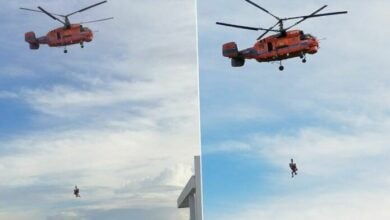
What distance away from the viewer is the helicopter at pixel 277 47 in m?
7.51

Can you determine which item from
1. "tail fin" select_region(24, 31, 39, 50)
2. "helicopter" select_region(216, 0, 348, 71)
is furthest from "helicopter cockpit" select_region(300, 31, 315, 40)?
"tail fin" select_region(24, 31, 39, 50)

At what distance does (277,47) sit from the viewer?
7711 mm

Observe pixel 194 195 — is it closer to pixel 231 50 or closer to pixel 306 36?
pixel 231 50

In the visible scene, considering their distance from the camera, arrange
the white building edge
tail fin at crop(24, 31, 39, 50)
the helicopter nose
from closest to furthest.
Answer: the white building edge < the helicopter nose < tail fin at crop(24, 31, 39, 50)

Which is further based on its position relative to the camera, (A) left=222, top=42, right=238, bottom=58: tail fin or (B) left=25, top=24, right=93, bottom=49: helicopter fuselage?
(B) left=25, top=24, right=93, bottom=49: helicopter fuselage

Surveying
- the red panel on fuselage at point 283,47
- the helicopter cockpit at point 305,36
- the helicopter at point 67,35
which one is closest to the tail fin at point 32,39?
the helicopter at point 67,35

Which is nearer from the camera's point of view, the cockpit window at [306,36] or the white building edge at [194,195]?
the white building edge at [194,195]

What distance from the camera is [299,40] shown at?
24.9 feet

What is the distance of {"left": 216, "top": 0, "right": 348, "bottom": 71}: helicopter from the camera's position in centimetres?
751

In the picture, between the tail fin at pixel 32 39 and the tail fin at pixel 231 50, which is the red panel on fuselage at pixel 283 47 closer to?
the tail fin at pixel 231 50

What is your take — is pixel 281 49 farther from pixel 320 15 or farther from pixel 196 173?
pixel 196 173

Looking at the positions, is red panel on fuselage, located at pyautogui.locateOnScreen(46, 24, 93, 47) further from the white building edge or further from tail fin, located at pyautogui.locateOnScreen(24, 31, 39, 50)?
the white building edge

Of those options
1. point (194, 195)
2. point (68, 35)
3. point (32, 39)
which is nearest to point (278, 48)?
point (194, 195)

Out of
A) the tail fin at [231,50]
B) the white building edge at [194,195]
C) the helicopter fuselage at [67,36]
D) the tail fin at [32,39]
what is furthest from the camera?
the helicopter fuselage at [67,36]
